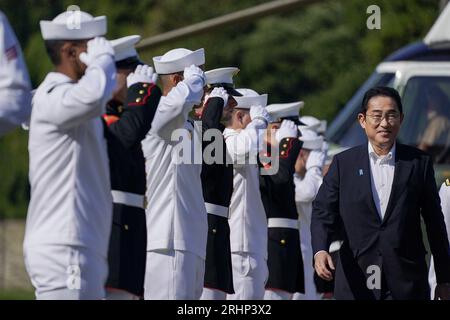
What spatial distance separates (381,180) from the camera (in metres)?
8.76

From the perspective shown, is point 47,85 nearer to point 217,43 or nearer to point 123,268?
point 123,268

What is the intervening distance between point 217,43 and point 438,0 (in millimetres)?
9758

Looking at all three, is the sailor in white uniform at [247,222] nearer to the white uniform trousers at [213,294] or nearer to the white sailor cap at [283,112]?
the white uniform trousers at [213,294]

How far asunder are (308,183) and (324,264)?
4.48 m

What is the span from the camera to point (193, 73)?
899 cm

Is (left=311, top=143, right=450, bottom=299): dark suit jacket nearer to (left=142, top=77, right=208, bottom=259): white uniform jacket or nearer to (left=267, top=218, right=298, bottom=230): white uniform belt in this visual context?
(left=142, top=77, right=208, bottom=259): white uniform jacket

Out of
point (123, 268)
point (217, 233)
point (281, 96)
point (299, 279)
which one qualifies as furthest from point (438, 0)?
point (123, 268)

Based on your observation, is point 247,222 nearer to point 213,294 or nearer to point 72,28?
point 213,294

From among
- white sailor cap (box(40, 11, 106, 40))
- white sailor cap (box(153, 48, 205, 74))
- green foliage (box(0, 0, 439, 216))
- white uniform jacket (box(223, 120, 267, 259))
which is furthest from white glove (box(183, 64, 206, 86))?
green foliage (box(0, 0, 439, 216))

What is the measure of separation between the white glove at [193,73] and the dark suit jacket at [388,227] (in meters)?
0.95

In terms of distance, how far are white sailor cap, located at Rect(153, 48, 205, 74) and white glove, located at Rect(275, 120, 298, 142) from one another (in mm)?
2116

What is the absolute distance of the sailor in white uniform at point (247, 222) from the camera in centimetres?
1081

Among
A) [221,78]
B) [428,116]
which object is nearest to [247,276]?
[221,78]

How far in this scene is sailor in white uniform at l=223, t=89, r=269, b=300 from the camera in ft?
35.5
